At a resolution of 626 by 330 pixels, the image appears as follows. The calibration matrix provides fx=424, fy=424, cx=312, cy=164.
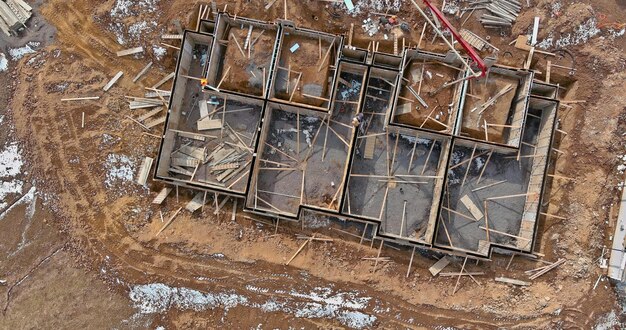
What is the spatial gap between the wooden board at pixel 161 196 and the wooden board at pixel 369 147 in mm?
6175

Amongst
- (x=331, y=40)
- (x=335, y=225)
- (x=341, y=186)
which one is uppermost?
(x=331, y=40)

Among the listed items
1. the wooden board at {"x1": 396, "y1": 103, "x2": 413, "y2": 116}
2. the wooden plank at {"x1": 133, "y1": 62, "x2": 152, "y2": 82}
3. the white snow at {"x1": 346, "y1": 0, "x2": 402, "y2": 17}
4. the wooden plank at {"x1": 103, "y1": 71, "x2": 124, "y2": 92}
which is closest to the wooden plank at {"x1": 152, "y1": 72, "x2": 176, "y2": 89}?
the wooden plank at {"x1": 133, "y1": 62, "x2": 152, "y2": 82}

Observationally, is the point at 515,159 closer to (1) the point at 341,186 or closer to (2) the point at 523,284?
(2) the point at 523,284

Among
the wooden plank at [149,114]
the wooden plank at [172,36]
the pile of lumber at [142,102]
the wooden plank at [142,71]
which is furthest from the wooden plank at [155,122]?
the wooden plank at [172,36]

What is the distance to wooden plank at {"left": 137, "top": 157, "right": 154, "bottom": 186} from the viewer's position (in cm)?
1302

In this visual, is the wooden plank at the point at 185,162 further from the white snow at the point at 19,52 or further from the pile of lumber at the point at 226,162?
the white snow at the point at 19,52

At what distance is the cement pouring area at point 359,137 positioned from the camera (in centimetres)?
1254

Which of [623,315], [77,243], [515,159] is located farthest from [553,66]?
[77,243]

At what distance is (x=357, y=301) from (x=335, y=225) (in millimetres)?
2366

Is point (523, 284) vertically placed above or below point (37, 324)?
above

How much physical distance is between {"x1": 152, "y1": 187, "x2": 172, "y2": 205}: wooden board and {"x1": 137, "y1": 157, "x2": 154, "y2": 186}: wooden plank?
1.93ft

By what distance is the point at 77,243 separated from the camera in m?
13.0

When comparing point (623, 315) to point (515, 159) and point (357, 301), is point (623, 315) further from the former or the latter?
point (357, 301)

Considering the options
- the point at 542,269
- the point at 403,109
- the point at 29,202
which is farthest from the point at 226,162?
the point at 542,269
